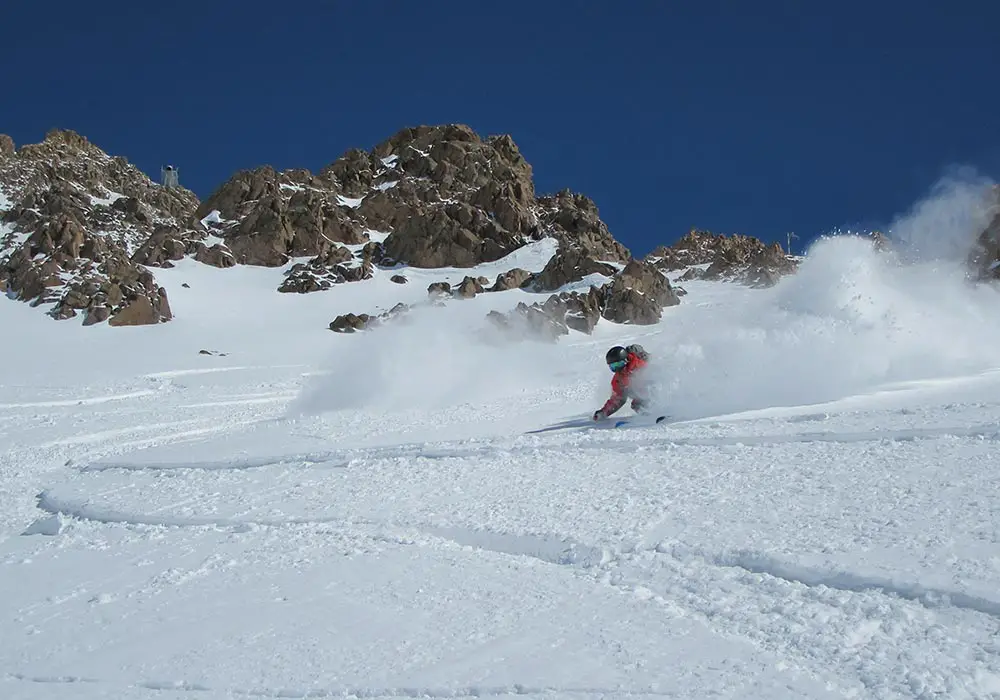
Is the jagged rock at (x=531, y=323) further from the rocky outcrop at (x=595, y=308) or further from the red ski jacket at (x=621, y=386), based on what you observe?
the red ski jacket at (x=621, y=386)

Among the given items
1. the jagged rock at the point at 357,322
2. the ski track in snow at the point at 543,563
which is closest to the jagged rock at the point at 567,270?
the jagged rock at the point at 357,322

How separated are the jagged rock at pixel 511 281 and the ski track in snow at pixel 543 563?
42636 millimetres

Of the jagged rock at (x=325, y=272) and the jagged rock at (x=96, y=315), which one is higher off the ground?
the jagged rock at (x=325, y=272)

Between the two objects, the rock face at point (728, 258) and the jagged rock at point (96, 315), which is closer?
the jagged rock at point (96, 315)

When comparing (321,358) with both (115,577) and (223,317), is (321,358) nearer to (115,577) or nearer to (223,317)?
(223,317)

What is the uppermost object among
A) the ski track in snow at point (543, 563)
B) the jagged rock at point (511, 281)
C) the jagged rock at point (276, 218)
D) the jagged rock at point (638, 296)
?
the jagged rock at point (276, 218)

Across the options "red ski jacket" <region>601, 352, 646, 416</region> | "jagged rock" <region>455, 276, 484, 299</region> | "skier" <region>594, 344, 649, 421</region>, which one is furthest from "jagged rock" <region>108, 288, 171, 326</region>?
"red ski jacket" <region>601, 352, 646, 416</region>

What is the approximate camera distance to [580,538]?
16.4 ft

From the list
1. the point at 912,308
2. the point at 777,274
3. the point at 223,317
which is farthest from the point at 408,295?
the point at 912,308

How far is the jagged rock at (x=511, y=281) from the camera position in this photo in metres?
52.3

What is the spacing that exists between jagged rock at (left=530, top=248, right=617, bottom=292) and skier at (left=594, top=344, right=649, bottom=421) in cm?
4049

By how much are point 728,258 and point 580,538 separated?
63.6 meters

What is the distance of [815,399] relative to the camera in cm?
980

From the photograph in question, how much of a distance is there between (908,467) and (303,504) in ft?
16.8
